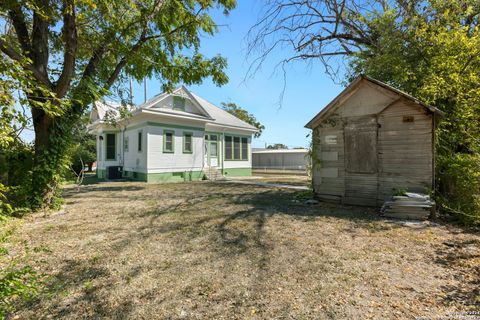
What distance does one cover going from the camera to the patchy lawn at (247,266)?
8.43 feet

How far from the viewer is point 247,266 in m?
3.52

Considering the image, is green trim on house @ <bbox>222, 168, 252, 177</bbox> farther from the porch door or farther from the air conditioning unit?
the air conditioning unit

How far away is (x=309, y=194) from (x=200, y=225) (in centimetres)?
517

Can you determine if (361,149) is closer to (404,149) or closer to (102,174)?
(404,149)

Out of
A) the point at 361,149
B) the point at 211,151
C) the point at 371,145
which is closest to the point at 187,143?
the point at 211,151

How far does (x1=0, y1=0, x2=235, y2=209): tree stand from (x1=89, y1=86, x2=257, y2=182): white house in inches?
173

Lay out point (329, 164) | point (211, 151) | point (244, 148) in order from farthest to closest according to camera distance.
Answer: point (244, 148) < point (211, 151) < point (329, 164)

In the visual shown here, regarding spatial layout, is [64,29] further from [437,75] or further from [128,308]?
[437,75]

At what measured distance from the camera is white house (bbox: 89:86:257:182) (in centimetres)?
1413

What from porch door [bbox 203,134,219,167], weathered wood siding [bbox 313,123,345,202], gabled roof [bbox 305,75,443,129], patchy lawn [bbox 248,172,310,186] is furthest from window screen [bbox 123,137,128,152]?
weathered wood siding [bbox 313,123,345,202]

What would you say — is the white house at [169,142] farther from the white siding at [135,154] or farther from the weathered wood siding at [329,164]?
the weathered wood siding at [329,164]

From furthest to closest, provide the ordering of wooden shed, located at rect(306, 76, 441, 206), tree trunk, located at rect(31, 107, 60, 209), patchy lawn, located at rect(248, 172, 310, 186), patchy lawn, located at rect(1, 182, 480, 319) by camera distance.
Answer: patchy lawn, located at rect(248, 172, 310, 186) → tree trunk, located at rect(31, 107, 60, 209) → wooden shed, located at rect(306, 76, 441, 206) → patchy lawn, located at rect(1, 182, 480, 319)

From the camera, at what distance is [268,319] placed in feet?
7.79

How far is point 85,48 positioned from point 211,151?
10.6 metres
